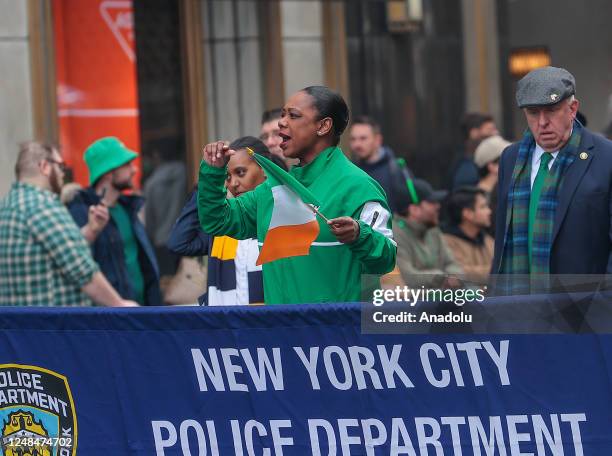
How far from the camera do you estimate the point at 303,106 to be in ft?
18.0

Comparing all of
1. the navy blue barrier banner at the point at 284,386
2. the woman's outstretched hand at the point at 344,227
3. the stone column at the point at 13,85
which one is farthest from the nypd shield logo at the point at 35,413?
the stone column at the point at 13,85

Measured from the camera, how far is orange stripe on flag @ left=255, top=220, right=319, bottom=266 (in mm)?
5270

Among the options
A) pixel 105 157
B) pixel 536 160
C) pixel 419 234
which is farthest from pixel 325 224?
pixel 419 234

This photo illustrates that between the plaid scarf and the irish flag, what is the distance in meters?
1.23

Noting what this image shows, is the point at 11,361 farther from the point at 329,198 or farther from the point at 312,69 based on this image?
the point at 312,69

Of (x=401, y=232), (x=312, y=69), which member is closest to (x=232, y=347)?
(x=401, y=232)

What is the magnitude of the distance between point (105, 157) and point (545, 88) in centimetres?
402

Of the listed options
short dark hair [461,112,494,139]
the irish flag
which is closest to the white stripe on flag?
the irish flag

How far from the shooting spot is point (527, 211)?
619cm

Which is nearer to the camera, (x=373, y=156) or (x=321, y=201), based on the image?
(x=321, y=201)

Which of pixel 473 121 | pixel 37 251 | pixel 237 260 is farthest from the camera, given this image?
pixel 473 121

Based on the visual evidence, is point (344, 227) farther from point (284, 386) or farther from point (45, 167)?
point (45, 167)

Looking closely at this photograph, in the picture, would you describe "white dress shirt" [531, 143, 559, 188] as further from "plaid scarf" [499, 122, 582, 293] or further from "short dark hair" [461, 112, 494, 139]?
"short dark hair" [461, 112, 494, 139]

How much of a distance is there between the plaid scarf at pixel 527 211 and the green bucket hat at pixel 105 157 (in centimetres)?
362
